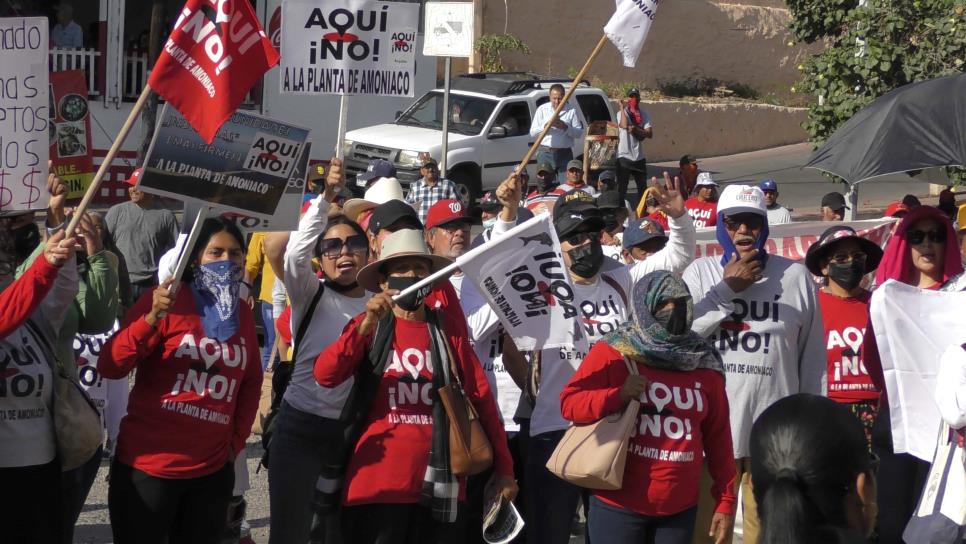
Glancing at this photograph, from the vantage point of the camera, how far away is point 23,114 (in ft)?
18.5

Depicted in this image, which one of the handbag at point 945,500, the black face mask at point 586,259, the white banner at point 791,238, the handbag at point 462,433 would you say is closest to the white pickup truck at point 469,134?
the white banner at point 791,238

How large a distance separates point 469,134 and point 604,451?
15.4 metres

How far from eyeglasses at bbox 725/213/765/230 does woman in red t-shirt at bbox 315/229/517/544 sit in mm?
1695

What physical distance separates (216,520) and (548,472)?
1.49 metres

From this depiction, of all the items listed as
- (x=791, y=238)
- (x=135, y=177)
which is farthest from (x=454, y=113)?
(x=135, y=177)

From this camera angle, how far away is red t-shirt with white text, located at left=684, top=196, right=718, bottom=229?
1292 cm

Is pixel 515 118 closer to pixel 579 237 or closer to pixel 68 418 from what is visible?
pixel 579 237

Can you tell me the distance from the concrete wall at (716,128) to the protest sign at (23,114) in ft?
78.3

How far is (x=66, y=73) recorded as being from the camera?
281 inches

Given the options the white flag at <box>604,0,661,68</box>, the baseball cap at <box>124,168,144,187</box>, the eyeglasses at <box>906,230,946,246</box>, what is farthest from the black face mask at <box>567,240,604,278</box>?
the white flag at <box>604,0,661,68</box>

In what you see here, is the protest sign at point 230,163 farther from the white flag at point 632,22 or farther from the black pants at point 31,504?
the white flag at point 632,22

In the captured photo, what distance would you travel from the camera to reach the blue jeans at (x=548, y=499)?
19.6 ft

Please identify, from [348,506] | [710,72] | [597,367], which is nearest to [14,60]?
[348,506]

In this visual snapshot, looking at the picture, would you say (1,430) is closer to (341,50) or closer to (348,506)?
(348,506)
